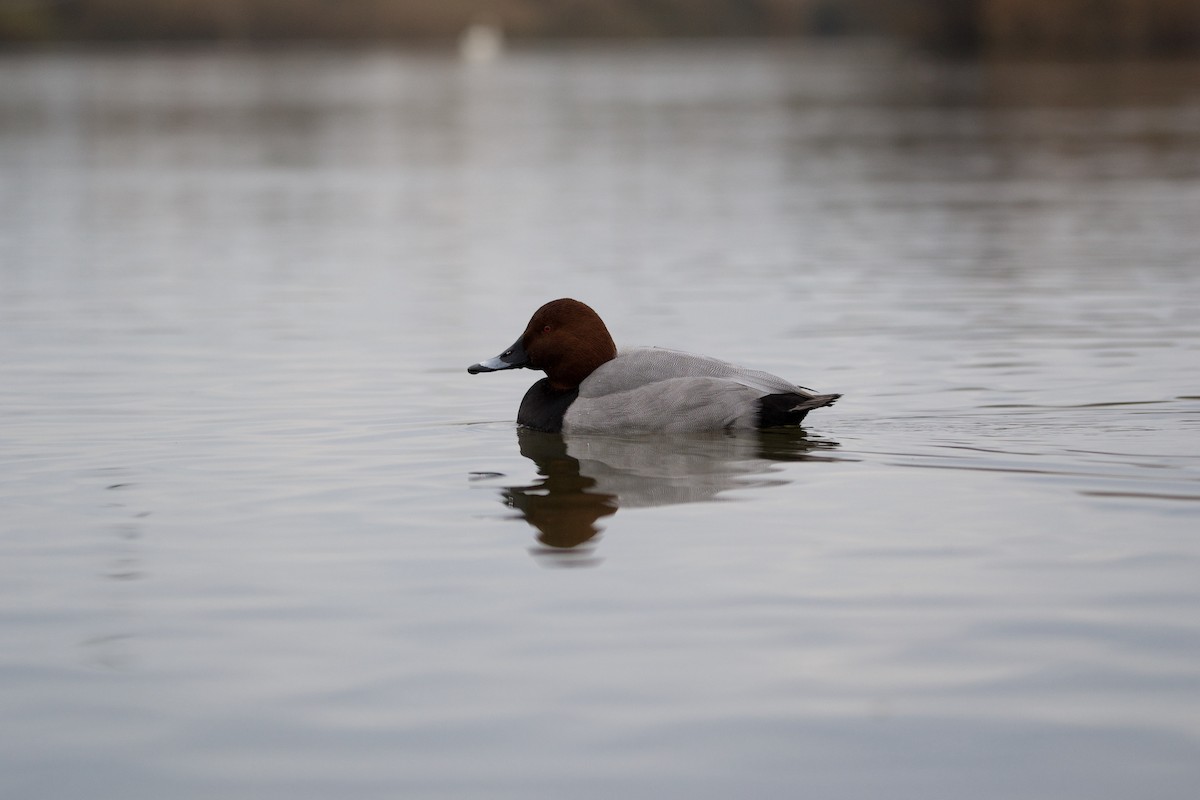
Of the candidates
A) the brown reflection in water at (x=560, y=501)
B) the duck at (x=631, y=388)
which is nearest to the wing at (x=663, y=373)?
the duck at (x=631, y=388)

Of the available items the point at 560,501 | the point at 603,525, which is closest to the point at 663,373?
the point at 560,501

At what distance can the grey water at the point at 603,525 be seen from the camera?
16.9 feet

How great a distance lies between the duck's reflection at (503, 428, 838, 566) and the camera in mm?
7746

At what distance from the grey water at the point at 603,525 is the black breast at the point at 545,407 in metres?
0.17

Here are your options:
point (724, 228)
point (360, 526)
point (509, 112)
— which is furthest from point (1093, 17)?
point (360, 526)

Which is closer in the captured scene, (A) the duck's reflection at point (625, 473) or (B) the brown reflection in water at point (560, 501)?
(B) the brown reflection in water at point (560, 501)

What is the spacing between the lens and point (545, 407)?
9.77 m

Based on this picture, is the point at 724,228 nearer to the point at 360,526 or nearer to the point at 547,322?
the point at 547,322

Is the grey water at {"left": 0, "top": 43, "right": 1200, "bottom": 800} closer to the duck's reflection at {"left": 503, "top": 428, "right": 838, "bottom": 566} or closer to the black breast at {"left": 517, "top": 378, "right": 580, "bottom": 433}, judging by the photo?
the duck's reflection at {"left": 503, "top": 428, "right": 838, "bottom": 566}

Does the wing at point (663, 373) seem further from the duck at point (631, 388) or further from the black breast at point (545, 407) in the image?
the black breast at point (545, 407)

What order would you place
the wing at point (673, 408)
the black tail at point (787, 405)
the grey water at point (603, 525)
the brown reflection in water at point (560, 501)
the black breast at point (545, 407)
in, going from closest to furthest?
the grey water at point (603, 525)
the brown reflection in water at point (560, 501)
the black tail at point (787, 405)
the wing at point (673, 408)
the black breast at point (545, 407)

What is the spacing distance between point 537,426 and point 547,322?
21.9 inches

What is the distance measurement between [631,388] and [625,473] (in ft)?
3.03

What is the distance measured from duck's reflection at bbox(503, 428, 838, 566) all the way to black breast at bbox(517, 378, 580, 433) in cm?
6
